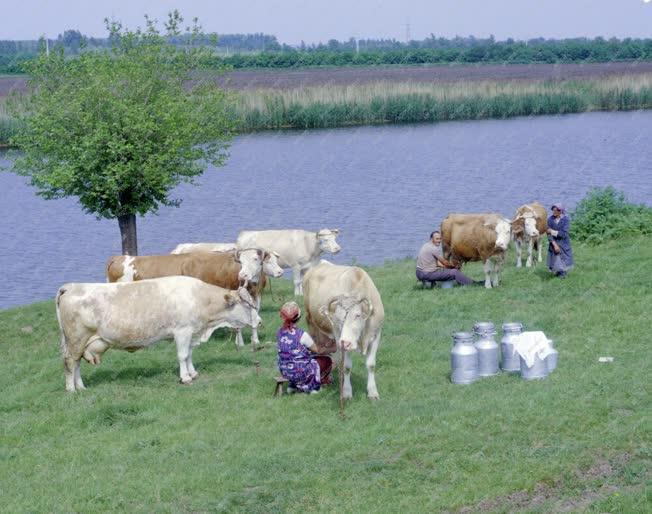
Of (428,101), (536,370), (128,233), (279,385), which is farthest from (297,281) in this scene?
(428,101)

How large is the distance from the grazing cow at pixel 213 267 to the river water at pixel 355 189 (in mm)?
10569

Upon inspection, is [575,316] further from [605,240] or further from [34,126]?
[34,126]

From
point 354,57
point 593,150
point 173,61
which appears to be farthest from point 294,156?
point 354,57

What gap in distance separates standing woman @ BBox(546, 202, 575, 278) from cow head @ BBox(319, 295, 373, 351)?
738cm

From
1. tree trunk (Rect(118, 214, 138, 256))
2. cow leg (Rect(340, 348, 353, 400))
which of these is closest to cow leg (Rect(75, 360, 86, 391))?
cow leg (Rect(340, 348, 353, 400))

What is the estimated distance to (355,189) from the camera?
156 feet

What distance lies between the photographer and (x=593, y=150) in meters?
55.2

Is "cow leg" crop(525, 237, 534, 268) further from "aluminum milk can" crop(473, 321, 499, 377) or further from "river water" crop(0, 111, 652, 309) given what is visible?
"aluminum milk can" crop(473, 321, 499, 377)

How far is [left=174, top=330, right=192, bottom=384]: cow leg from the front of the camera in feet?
54.1

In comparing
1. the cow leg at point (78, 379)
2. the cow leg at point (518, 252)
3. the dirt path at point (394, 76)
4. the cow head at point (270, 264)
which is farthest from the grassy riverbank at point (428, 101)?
the cow leg at point (78, 379)

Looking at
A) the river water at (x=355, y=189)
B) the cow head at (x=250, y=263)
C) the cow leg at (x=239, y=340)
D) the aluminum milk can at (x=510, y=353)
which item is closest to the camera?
the aluminum milk can at (x=510, y=353)

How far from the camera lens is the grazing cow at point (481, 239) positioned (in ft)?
72.5

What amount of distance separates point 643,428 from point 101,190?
15412mm

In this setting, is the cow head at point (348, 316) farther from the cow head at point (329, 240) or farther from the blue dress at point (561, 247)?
the cow head at point (329, 240)
